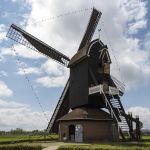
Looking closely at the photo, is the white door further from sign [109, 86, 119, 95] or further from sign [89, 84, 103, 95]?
sign [109, 86, 119, 95]

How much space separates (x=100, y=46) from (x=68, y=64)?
5.91 metres

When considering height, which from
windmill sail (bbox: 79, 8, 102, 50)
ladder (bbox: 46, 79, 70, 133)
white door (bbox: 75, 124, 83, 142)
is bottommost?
white door (bbox: 75, 124, 83, 142)

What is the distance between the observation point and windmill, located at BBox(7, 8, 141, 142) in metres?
36.7

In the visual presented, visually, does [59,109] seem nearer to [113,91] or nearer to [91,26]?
[113,91]

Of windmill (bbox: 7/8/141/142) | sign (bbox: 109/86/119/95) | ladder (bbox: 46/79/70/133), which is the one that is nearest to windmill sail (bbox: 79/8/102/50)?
windmill (bbox: 7/8/141/142)

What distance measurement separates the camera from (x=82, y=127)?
119 feet

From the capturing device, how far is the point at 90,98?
127ft

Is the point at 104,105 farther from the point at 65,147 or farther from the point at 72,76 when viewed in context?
the point at 65,147

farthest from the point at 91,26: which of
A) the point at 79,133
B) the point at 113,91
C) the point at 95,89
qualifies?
the point at 79,133

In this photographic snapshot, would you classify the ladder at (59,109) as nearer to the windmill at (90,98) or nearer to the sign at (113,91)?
the windmill at (90,98)

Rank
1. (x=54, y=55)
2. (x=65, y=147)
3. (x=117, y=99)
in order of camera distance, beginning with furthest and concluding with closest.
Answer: (x=54, y=55) → (x=117, y=99) → (x=65, y=147)

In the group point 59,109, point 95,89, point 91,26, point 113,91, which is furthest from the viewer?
point 91,26

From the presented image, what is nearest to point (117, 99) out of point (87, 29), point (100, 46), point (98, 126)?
A: point (98, 126)

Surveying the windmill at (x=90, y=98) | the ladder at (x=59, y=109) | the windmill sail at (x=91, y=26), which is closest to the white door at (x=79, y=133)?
the windmill at (x=90, y=98)
